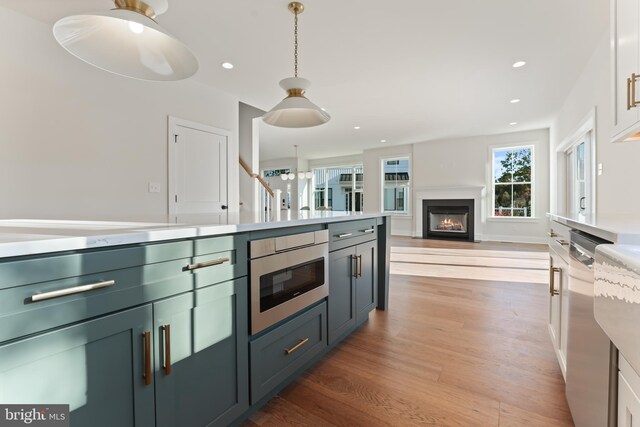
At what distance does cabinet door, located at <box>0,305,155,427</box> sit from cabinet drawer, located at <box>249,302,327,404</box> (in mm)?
481

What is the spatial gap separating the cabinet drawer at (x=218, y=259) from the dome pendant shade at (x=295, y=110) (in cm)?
116

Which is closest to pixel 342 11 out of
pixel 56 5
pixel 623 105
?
pixel 623 105

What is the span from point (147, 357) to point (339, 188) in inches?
404

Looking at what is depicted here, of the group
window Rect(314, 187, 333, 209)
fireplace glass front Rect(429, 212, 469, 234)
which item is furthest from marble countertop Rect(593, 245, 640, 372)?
window Rect(314, 187, 333, 209)

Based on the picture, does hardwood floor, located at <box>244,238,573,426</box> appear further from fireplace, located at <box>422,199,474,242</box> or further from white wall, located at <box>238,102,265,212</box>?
fireplace, located at <box>422,199,474,242</box>

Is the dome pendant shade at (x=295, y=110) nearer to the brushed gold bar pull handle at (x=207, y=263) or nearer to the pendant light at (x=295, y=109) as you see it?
the pendant light at (x=295, y=109)

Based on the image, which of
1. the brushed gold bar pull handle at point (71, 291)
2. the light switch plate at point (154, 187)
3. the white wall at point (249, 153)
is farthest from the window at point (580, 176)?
the light switch plate at point (154, 187)

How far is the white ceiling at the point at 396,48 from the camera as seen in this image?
2.63 metres

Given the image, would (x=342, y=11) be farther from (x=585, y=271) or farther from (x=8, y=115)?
(x=8, y=115)

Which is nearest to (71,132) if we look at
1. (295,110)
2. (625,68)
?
(295,110)

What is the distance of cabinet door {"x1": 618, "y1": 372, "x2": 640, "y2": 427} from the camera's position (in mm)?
683

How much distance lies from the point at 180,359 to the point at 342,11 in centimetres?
289

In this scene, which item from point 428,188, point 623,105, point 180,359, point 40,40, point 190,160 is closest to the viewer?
point 180,359

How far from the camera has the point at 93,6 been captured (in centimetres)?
259
